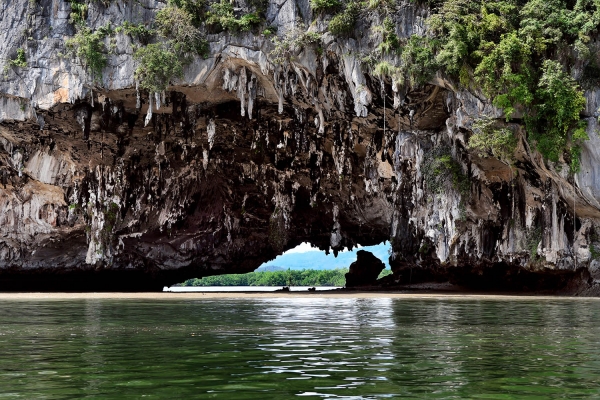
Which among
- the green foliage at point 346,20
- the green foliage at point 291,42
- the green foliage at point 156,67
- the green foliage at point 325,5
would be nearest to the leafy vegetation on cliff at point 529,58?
the green foliage at point 346,20

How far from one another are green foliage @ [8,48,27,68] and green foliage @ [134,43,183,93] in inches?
178

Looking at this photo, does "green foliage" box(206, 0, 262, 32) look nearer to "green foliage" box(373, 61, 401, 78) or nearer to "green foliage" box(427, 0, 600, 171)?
"green foliage" box(373, 61, 401, 78)

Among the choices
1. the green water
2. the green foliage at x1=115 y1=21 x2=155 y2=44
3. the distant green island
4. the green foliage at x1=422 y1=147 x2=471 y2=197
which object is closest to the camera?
the green water

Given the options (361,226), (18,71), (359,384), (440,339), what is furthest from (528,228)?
(359,384)

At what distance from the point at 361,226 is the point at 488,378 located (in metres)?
32.8

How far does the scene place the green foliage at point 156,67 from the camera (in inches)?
973

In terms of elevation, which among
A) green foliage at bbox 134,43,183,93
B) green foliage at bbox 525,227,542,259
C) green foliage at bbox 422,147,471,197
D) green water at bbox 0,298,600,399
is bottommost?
green water at bbox 0,298,600,399

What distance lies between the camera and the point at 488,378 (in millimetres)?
5879

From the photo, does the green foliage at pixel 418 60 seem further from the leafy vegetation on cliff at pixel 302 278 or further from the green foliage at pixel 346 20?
the leafy vegetation on cliff at pixel 302 278

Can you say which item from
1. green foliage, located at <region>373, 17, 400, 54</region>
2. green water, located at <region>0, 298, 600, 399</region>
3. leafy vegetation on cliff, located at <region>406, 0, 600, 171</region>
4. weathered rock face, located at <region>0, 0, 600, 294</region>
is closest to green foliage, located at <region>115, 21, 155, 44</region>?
weathered rock face, located at <region>0, 0, 600, 294</region>

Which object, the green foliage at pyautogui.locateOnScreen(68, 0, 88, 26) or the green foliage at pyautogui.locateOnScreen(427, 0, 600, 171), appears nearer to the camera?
the green foliage at pyautogui.locateOnScreen(427, 0, 600, 171)

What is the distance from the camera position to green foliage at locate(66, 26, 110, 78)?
2541 cm

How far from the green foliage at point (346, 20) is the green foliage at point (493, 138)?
537cm

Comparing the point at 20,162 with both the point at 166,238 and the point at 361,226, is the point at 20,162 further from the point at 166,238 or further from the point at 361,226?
the point at 361,226
